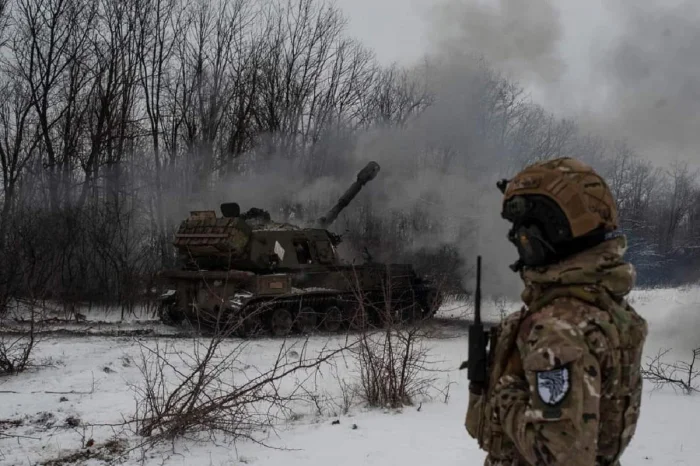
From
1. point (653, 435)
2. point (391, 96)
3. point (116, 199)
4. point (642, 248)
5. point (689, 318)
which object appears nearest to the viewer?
point (653, 435)

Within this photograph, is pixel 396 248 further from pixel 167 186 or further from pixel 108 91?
pixel 108 91

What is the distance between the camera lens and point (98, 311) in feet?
55.4

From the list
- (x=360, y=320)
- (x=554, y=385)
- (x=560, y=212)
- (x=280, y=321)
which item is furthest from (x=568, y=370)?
(x=280, y=321)

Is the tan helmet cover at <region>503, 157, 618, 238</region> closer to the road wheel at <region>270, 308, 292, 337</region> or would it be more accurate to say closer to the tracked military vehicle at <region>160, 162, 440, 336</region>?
the tracked military vehicle at <region>160, 162, 440, 336</region>

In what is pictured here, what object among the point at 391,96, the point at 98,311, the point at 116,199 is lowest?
the point at 98,311

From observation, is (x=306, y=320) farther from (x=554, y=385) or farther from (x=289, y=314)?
(x=554, y=385)

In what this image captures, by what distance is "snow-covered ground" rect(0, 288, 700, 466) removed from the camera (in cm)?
491

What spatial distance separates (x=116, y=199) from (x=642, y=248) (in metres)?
26.1

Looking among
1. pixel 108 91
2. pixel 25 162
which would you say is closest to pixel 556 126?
pixel 108 91

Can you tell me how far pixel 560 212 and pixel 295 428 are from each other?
4.35 meters

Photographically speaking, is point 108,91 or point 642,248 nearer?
point 108,91

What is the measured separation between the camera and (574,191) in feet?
6.61

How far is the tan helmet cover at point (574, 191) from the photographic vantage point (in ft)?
6.52

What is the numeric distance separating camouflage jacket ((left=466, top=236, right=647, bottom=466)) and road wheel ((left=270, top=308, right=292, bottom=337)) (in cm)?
1085
